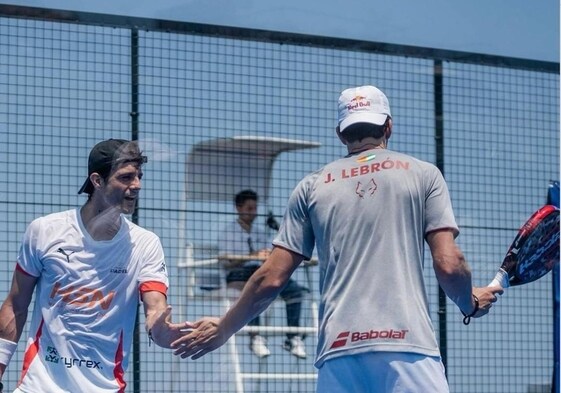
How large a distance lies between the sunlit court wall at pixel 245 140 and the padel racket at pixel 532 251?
1.24m

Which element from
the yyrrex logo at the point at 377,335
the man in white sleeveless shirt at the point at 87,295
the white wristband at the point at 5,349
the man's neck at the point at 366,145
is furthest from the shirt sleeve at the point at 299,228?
the white wristband at the point at 5,349

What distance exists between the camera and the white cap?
396cm

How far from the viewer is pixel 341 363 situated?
12.4ft

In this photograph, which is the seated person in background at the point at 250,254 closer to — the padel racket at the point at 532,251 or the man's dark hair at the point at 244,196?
the man's dark hair at the point at 244,196

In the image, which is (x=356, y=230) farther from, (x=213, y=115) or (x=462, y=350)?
(x=462, y=350)

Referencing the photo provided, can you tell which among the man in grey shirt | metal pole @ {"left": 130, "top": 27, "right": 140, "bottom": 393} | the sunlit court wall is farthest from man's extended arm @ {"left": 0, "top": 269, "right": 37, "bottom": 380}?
metal pole @ {"left": 130, "top": 27, "right": 140, "bottom": 393}

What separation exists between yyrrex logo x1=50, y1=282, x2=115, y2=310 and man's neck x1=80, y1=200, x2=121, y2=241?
7.6 inches

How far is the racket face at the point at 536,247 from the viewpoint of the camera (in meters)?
4.98

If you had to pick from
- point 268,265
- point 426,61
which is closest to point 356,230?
point 268,265

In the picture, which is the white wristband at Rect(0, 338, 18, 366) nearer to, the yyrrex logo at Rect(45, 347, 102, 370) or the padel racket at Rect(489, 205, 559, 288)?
the yyrrex logo at Rect(45, 347, 102, 370)

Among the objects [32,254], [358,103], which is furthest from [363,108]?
[32,254]

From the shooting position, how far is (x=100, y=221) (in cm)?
436

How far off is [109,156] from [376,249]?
1.13 metres

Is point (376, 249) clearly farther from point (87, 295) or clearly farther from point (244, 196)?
point (244, 196)
